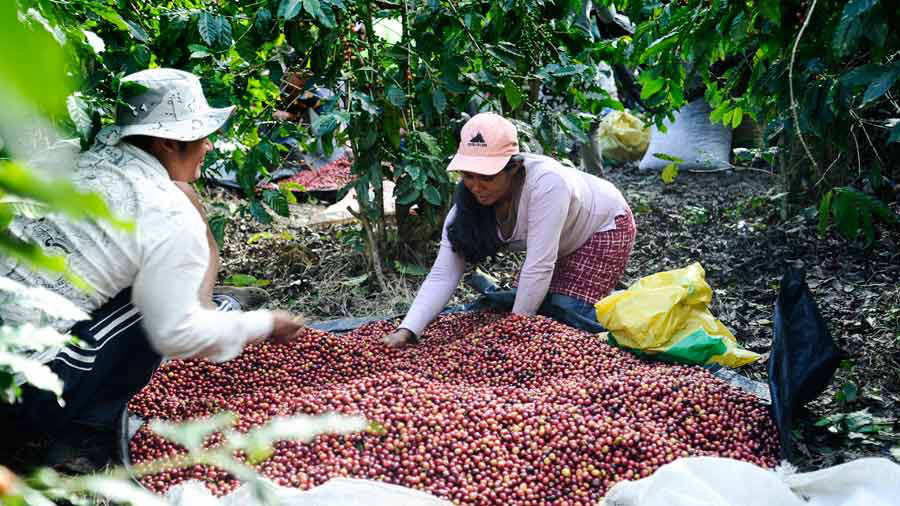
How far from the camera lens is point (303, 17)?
3088mm

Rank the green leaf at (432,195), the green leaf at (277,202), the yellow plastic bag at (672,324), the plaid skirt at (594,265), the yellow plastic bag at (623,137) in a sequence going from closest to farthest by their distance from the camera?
1. the yellow plastic bag at (672,324)
2. the plaid skirt at (594,265)
3. the green leaf at (432,195)
4. the green leaf at (277,202)
5. the yellow plastic bag at (623,137)

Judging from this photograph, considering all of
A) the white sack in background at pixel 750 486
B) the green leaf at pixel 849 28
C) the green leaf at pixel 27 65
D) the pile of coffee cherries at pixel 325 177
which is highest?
the green leaf at pixel 27 65

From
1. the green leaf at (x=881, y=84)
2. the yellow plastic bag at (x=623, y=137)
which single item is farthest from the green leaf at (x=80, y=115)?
the yellow plastic bag at (x=623, y=137)

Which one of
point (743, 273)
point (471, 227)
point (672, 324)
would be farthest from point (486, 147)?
point (743, 273)

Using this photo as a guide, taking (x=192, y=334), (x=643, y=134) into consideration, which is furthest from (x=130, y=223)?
(x=643, y=134)

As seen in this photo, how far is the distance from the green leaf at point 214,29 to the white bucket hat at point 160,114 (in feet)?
2.68

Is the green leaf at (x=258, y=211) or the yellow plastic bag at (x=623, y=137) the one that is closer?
the green leaf at (x=258, y=211)

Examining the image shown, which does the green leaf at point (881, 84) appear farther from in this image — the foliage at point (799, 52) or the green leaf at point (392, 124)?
the green leaf at point (392, 124)

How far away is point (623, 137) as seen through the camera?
6.43 m

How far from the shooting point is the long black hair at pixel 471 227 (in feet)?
9.49

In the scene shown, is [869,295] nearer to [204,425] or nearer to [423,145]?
[423,145]

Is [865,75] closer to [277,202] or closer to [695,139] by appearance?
[277,202]

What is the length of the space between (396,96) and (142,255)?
5.29ft

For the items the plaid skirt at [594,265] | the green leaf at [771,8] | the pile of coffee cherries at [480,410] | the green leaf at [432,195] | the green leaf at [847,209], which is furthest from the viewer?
the green leaf at [432,195]
